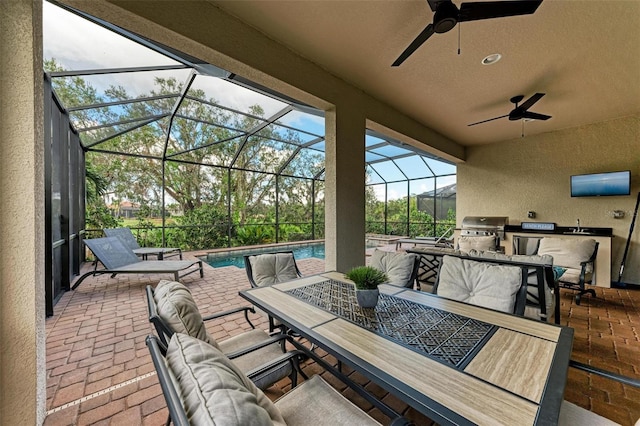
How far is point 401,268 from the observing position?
8.14 feet

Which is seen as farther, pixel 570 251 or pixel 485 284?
pixel 570 251

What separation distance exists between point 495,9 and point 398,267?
2.14 m

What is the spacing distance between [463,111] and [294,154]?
17.9ft

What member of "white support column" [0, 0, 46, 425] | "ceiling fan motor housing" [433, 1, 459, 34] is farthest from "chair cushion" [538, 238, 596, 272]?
"white support column" [0, 0, 46, 425]

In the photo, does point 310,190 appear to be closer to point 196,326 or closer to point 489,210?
point 489,210

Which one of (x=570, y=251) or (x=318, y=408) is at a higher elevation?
(x=570, y=251)

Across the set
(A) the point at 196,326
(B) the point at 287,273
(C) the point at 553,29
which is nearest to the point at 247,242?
(B) the point at 287,273

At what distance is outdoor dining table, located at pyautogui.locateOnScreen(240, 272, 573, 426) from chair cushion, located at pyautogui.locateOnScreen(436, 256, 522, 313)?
0.32 metres

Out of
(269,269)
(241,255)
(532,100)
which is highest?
(532,100)

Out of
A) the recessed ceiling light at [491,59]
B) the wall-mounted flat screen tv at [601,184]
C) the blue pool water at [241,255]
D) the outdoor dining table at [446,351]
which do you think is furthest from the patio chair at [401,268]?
the wall-mounted flat screen tv at [601,184]

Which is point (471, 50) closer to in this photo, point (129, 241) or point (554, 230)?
point (554, 230)

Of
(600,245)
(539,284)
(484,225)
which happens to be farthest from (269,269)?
(600,245)

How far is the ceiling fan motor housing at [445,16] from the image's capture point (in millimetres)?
1767

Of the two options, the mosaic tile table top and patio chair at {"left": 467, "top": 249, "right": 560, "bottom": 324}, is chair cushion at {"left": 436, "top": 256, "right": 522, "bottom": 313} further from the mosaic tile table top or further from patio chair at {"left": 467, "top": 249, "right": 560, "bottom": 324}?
the mosaic tile table top
